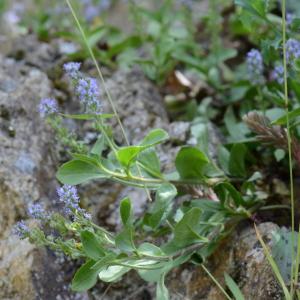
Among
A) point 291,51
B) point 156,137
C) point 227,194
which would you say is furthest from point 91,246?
point 291,51

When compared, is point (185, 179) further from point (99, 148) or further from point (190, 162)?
point (99, 148)

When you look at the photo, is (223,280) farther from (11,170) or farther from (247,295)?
(11,170)

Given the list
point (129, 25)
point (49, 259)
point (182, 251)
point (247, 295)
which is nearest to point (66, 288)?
point (49, 259)

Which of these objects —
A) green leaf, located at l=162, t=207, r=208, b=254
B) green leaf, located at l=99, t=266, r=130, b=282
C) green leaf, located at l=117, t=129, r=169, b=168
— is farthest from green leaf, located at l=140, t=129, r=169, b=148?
green leaf, located at l=99, t=266, r=130, b=282

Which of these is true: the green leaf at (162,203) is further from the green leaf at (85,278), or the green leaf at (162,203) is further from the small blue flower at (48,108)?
the small blue flower at (48,108)

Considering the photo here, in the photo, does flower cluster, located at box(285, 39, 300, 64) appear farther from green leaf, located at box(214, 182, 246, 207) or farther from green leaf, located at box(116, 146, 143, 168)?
green leaf, located at box(116, 146, 143, 168)

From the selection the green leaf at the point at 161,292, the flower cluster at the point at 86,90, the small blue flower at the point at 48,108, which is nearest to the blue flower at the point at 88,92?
the flower cluster at the point at 86,90
